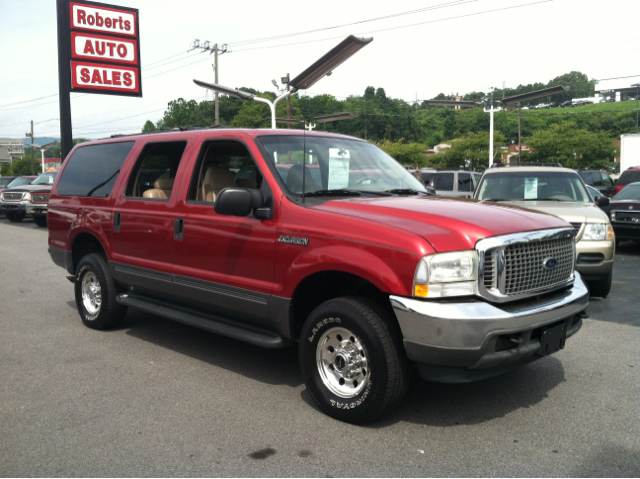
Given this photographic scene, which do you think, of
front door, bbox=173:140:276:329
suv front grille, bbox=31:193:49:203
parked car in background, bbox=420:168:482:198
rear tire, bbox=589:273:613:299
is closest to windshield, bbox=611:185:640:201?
rear tire, bbox=589:273:613:299

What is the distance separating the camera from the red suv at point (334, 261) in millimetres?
3746

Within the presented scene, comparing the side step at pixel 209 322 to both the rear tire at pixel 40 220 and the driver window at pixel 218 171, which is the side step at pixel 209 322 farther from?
the rear tire at pixel 40 220

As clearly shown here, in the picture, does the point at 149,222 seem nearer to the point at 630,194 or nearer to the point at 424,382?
the point at 424,382

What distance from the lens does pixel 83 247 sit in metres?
6.91

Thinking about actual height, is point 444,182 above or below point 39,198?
above

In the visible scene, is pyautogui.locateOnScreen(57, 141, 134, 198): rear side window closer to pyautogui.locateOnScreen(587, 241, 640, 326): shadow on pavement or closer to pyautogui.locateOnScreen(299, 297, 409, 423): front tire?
pyautogui.locateOnScreen(299, 297, 409, 423): front tire

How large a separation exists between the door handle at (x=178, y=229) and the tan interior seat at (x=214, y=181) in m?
0.28

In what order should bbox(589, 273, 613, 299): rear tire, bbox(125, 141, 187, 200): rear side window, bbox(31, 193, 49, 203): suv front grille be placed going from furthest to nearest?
bbox(31, 193, 49, 203): suv front grille → bbox(589, 273, 613, 299): rear tire → bbox(125, 141, 187, 200): rear side window

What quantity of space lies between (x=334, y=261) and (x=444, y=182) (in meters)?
16.7

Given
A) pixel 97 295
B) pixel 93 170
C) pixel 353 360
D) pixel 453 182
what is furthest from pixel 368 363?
pixel 453 182

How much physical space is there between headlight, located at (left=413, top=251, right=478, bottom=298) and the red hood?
63 millimetres

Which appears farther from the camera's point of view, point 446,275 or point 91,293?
point 91,293

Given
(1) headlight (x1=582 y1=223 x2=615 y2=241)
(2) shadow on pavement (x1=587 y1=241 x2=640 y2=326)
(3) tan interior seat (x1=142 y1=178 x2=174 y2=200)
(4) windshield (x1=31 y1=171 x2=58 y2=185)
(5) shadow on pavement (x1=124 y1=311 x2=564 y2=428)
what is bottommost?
(5) shadow on pavement (x1=124 y1=311 x2=564 y2=428)

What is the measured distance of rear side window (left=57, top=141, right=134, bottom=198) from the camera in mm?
6320
